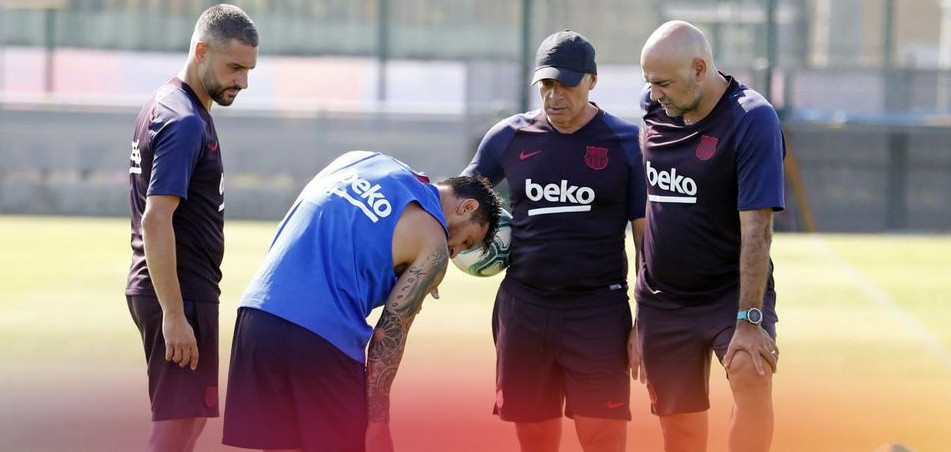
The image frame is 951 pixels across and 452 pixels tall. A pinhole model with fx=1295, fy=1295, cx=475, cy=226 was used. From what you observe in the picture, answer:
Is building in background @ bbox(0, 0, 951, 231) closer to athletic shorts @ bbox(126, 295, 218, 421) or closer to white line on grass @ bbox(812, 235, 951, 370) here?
white line on grass @ bbox(812, 235, 951, 370)

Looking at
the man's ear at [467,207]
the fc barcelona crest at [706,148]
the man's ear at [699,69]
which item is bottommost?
the man's ear at [467,207]

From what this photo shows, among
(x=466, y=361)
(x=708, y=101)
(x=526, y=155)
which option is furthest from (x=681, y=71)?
(x=466, y=361)

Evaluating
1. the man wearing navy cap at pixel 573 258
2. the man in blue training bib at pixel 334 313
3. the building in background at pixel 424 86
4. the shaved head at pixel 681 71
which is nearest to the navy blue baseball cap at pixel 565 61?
the man wearing navy cap at pixel 573 258

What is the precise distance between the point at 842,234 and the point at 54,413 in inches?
654

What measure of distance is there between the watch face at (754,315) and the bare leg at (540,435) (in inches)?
48.5

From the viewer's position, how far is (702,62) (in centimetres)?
561

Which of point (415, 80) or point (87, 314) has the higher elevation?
point (415, 80)

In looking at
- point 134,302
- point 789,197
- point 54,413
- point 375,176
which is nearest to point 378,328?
point 375,176

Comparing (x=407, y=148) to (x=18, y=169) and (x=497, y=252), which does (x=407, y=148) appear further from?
(x=497, y=252)

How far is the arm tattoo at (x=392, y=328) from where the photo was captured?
4.66 metres

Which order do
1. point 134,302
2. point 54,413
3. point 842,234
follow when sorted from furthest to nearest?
point 842,234
point 54,413
point 134,302

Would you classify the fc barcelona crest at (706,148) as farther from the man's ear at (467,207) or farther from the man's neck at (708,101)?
the man's ear at (467,207)

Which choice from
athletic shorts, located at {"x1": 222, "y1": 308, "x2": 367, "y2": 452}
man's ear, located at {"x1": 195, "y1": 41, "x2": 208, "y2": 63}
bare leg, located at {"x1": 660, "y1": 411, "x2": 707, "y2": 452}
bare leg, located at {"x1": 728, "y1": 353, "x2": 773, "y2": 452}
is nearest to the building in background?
bare leg, located at {"x1": 660, "y1": 411, "x2": 707, "y2": 452}

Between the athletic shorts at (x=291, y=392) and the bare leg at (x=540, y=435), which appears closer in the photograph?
the athletic shorts at (x=291, y=392)
